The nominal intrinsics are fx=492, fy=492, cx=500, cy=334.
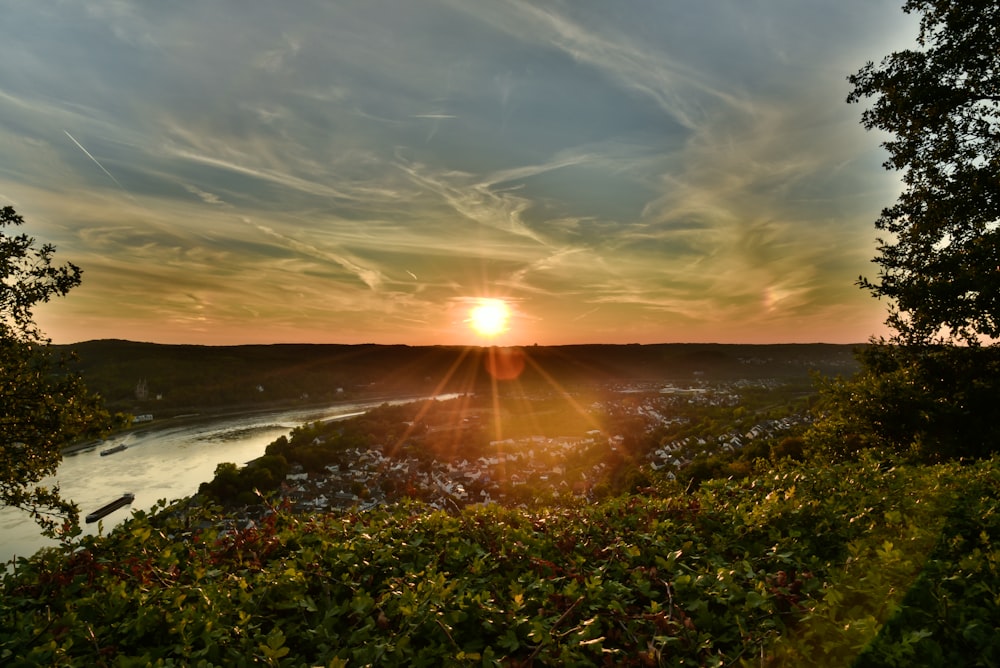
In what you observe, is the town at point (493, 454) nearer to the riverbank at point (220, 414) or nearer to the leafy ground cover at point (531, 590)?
the leafy ground cover at point (531, 590)

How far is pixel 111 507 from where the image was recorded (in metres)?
34.7

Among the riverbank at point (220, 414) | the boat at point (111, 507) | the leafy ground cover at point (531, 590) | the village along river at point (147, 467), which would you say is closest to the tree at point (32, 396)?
the village along river at point (147, 467)

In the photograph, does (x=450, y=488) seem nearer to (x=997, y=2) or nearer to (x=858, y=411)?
(x=858, y=411)

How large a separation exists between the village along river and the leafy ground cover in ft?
75.8

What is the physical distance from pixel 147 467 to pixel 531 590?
56.6 metres

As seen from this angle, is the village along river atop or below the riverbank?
below

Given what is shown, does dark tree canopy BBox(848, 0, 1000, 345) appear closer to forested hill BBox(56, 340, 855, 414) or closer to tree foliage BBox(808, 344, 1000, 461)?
tree foliage BBox(808, 344, 1000, 461)

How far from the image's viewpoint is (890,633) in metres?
3.35

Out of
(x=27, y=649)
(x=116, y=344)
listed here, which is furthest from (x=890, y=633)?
(x=116, y=344)

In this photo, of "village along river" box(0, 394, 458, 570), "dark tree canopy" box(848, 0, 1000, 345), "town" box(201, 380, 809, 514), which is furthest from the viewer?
"town" box(201, 380, 809, 514)

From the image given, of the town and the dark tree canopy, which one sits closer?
the dark tree canopy

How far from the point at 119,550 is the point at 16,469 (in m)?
15.1

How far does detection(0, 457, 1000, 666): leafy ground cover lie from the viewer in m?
→ 3.40

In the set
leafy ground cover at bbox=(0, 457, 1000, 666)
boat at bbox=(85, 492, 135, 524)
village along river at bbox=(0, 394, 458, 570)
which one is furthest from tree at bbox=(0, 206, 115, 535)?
boat at bbox=(85, 492, 135, 524)
